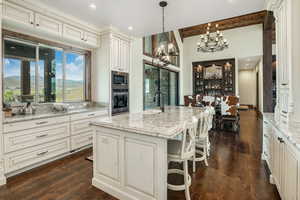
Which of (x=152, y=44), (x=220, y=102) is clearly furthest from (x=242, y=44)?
(x=152, y=44)

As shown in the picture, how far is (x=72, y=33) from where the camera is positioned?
3355 mm

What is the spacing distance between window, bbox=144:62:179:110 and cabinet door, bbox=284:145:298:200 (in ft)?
11.9

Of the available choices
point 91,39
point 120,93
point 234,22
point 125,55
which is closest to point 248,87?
point 234,22

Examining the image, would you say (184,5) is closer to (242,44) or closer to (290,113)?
(290,113)

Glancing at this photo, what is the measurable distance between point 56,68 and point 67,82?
384mm

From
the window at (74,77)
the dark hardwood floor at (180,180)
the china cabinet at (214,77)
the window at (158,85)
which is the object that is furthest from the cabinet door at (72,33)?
the china cabinet at (214,77)

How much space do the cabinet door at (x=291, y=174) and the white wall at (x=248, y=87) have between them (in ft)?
38.3

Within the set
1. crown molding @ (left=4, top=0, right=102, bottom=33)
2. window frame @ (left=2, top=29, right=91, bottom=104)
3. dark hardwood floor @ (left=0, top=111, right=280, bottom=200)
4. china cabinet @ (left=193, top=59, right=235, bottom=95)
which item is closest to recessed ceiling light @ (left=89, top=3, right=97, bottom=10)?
crown molding @ (left=4, top=0, right=102, bottom=33)

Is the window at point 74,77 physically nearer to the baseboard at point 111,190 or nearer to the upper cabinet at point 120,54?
the upper cabinet at point 120,54

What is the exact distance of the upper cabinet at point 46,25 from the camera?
248cm

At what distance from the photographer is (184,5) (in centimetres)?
283

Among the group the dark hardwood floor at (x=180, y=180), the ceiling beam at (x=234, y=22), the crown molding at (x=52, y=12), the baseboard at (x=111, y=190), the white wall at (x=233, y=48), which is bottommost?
the dark hardwood floor at (x=180, y=180)

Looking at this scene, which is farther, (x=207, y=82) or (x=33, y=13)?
(x=207, y=82)

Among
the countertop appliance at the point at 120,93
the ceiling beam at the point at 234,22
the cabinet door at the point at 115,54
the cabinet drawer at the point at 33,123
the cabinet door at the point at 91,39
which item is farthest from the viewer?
the ceiling beam at the point at 234,22
